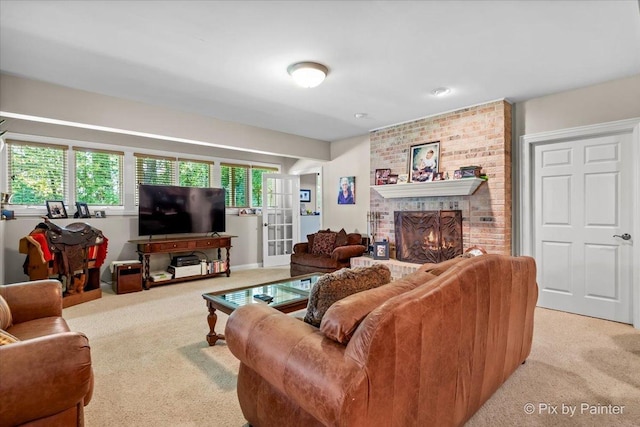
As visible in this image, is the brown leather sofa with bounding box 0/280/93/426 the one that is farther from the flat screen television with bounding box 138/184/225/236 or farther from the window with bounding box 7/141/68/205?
the window with bounding box 7/141/68/205

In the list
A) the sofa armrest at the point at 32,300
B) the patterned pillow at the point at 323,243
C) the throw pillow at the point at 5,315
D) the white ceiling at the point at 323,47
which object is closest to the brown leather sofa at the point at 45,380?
the throw pillow at the point at 5,315

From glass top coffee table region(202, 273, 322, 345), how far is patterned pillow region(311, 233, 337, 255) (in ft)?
6.06

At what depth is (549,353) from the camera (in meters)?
2.51

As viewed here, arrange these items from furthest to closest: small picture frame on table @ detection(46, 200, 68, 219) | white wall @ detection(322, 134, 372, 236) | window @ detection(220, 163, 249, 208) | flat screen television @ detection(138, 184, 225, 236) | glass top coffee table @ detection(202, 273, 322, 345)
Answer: window @ detection(220, 163, 249, 208)
white wall @ detection(322, 134, 372, 236)
flat screen television @ detection(138, 184, 225, 236)
small picture frame on table @ detection(46, 200, 68, 219)
glass top coffee table @ detection(202, 273, 322, 345)

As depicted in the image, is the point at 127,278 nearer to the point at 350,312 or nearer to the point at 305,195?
the point at 350,312

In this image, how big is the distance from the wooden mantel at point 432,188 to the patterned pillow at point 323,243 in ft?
3.52

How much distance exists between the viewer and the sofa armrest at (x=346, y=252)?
15.5 ft

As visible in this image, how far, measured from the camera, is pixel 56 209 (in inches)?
170

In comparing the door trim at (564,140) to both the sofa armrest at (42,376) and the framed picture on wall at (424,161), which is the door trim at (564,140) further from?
the sofa armrest at (42,376)

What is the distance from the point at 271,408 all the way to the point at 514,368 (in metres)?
1.70

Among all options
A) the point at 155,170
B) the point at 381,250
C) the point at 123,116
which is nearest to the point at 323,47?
the point at 123,116

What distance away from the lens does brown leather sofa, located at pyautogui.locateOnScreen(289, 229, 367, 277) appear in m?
4.75

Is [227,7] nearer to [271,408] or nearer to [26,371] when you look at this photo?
[26,371]

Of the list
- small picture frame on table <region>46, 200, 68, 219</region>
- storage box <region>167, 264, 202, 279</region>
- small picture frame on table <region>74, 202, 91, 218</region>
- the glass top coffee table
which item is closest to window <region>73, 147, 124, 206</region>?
small picture frame on table <region>74, 202, 91, 218</region>
